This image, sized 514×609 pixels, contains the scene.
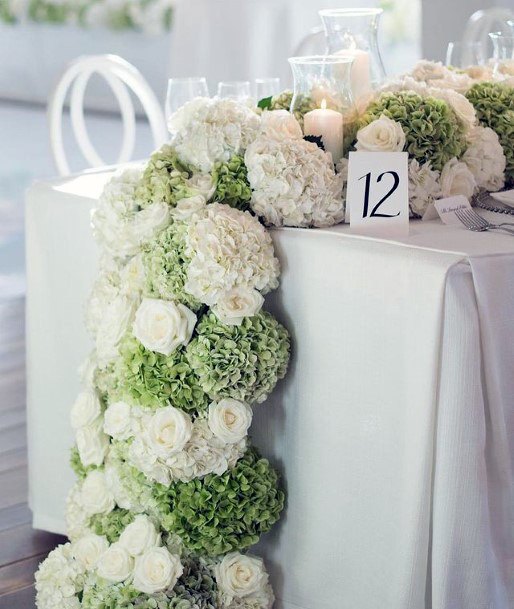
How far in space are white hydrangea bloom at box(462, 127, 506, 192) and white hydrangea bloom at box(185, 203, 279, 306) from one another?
495 millimetres

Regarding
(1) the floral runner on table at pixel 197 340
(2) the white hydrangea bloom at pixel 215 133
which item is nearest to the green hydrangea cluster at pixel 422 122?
(1) the floral runner on table at pixel 197 340

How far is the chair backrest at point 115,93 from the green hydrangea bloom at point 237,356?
1162 millimetres

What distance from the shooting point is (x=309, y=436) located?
178 cm

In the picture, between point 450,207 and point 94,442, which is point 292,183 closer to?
point 450,207

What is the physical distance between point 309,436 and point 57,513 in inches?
28.9

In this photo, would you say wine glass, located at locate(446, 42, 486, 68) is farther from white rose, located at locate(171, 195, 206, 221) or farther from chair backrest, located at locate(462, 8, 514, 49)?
white rose, located at locate(171, 195, 206, 221)

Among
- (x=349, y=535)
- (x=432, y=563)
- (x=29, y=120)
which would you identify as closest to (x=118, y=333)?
(x=349, y=535)

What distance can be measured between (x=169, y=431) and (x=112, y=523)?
28 centimetres

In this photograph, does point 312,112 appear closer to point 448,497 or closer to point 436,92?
point 436,92

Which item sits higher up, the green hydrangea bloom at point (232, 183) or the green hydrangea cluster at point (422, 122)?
the green hydrangea cluster at point (422, 122)

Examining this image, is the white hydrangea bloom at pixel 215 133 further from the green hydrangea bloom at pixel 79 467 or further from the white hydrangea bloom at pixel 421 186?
the green hydrangea bloom at pixel 79 467

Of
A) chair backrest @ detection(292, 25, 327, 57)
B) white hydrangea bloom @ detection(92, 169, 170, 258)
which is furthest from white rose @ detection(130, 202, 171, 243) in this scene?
chair backrest @ detection(292, 25, 327, 57)

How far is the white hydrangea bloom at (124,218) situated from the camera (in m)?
1.75

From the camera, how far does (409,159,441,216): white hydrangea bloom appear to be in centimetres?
187
